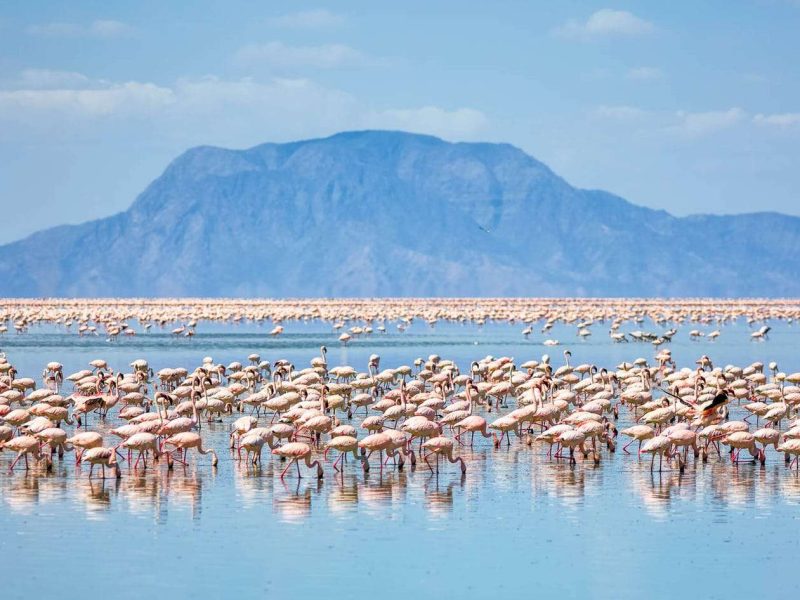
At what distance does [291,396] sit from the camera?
2806 cm

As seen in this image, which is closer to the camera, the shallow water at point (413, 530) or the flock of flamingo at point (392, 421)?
the shallow water at point (413, 530)

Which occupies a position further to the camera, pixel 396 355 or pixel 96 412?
pixel 396 355

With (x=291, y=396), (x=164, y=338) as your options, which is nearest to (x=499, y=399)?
(x=291, y=396)

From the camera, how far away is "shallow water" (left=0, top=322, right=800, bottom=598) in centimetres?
1509

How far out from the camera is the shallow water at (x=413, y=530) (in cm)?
1509

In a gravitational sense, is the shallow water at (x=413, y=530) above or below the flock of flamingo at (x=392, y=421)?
below

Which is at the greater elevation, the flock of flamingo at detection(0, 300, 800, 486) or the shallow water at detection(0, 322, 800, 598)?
the flock of flamingo at detection(0, 300, 800, 486)

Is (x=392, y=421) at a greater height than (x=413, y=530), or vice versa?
(x=392, y=421)

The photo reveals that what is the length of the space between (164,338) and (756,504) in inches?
2226

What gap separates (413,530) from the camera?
17625 mm

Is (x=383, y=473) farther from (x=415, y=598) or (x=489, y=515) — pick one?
(x=415, y=598)

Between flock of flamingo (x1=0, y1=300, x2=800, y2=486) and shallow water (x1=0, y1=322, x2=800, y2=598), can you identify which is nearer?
shallow water (x1=0, y1=322, x2=800, y2=598)

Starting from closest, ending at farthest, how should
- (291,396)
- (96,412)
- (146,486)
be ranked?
(146,486), (291,396), (96,412)

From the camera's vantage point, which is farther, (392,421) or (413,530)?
(392,421)
